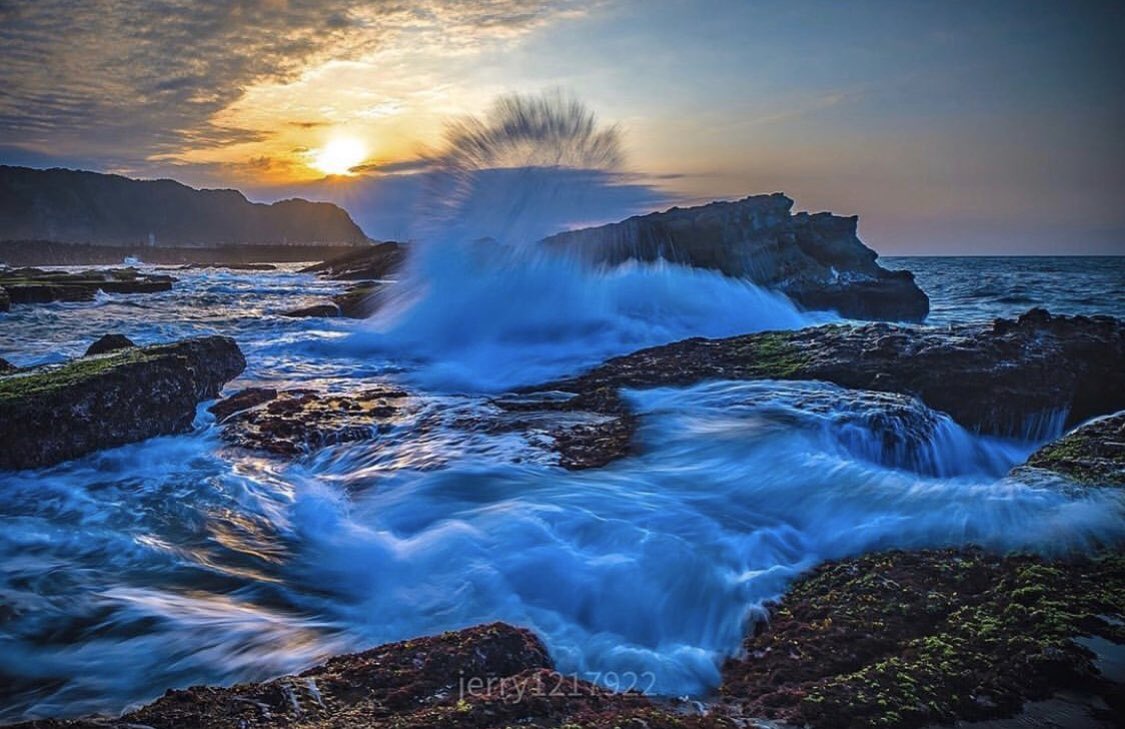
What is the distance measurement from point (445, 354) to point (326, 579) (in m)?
9.06

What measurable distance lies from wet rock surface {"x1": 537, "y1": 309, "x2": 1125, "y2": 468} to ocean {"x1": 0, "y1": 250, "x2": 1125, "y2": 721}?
49cm

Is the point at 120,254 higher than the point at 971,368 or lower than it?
higher

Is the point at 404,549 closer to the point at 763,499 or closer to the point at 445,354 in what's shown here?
the point at 763,499

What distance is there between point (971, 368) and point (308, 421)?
27.2ft

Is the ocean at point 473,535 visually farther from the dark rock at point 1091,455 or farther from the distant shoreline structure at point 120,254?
the distant shoreline structure at point 120,254

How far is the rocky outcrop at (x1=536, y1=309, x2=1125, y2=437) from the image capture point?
745cm

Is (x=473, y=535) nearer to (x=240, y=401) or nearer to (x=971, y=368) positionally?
(x=240, y=401)

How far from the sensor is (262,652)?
3.52m

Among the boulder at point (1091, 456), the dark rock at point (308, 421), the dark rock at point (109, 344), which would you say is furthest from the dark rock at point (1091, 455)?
the dark rock at point (109, 344)

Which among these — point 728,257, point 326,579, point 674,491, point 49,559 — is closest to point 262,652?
point 326,579

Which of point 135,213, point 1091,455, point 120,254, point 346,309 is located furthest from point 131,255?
point 1091,455

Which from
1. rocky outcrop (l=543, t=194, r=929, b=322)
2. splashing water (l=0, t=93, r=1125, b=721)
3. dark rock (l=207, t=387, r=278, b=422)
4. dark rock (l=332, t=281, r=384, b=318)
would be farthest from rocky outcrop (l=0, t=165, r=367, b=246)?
splashing water (l=0, t=93, r=1125, b=721)

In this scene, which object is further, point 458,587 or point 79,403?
point 79,403

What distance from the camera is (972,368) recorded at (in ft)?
25.5
